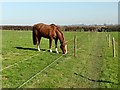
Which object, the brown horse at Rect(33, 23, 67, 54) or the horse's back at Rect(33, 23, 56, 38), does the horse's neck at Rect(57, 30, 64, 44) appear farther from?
the horse's back at Rect(33, 23, 56, 38)

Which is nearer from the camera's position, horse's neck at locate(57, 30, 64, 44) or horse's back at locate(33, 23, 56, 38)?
horse's neck at locate(57, 30, 64, 44)

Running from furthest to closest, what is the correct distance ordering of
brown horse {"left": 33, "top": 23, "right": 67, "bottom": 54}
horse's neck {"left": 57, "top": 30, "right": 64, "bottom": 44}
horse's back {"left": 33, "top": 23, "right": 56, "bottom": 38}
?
horse's back {"left": 33, "top": 23, "right": 56, "bottom": 38} < brown horse {"left": 33, "top": 23, "right": 67, "bottom": 54} < horse's neck {"left": 57, "top": 30, "right": 64, "bottom": 44}

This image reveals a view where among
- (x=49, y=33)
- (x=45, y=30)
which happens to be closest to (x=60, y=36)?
(x=49, y=33)

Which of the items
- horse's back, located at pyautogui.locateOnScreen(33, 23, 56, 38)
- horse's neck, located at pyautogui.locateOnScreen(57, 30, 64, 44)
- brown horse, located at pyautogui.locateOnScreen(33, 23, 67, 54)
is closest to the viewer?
horse's neck, located at pyautogui.locateOnScreen(57, 30, 64, 44)

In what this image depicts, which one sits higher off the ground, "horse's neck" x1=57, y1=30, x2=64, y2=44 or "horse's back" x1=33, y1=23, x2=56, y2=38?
"horse's back" x1=33, y1=23, x2=56, y2=38

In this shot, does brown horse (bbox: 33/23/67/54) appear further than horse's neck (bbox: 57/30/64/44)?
Yes

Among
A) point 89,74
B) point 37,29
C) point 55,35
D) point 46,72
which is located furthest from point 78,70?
point 37,29

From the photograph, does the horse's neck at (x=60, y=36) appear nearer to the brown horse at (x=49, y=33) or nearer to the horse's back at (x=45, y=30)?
the brown horse at (x=49, y=33)

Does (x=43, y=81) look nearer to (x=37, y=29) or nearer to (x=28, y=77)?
(x=28, y=77)

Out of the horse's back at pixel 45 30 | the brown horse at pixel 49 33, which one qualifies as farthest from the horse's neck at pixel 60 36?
the horse's back at pixel 45 30

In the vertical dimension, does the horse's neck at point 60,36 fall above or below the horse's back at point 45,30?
below

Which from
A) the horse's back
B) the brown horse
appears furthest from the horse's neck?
the horse's back

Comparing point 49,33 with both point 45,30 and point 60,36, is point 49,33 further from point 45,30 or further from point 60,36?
point 60,36

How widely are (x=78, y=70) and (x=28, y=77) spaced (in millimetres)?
2731
